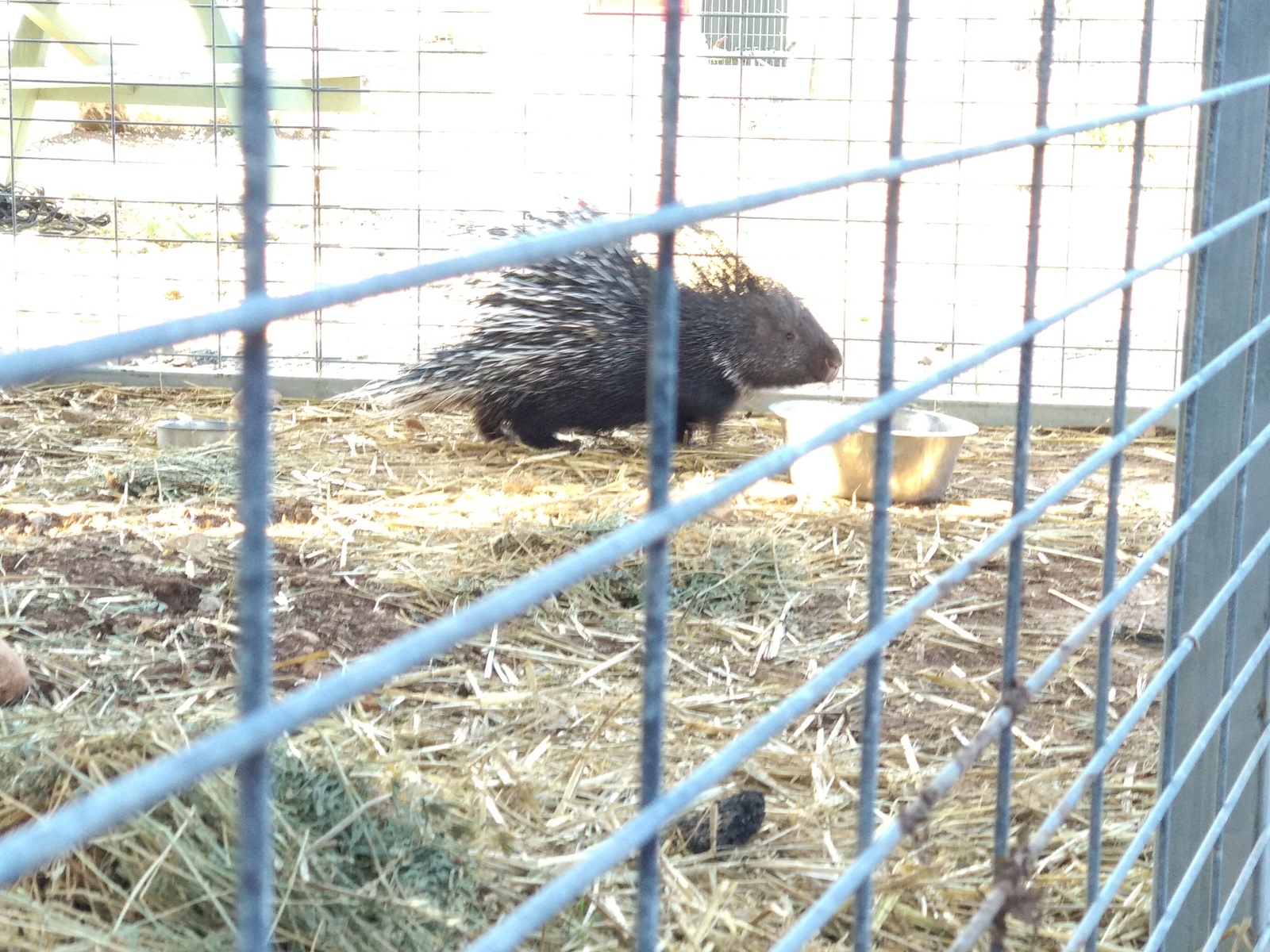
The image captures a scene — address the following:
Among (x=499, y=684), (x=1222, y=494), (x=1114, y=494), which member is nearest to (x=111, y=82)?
(x=499, y=684)

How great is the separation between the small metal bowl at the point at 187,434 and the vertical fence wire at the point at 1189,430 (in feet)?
11.9

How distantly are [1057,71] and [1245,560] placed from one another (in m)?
7.11

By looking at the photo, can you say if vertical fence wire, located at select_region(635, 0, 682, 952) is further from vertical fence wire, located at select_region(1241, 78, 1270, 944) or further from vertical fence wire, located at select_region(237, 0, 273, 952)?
vertical fence wire, located at select_region(1241, 78, 1270, 944)

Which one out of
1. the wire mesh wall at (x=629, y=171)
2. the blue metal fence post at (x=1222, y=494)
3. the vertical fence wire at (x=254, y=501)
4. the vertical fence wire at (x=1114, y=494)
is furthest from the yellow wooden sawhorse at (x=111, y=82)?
the vertical fence wire at (x=254, y=501)

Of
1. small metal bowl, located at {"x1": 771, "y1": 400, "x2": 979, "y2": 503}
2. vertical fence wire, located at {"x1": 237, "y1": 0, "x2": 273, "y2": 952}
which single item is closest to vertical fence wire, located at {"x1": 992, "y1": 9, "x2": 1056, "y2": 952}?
vertical fence wire, located at {"x1": 237, "y1": 0, "x2": 273, "y2": 952}

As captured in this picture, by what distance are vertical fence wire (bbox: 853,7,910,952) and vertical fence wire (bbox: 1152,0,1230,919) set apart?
0.79 meters

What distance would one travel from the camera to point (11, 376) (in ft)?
1.05

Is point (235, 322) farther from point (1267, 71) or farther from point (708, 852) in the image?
point (708, 852)

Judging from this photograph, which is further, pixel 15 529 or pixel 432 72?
pixel 432 72

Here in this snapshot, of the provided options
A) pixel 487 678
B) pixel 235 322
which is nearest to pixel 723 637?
pixel 487 678

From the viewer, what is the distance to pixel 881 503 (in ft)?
2.90

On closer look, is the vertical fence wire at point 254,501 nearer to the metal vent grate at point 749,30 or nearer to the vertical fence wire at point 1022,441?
the vertical fence wire at point 1022,441

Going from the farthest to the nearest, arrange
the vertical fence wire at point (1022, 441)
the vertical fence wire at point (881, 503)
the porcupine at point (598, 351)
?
the porcupine at point (598, 351) < the vertical fence wire at point (1022, 441) < the vertical fence wire at point (881, 503)

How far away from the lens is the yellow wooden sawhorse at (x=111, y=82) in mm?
5801
